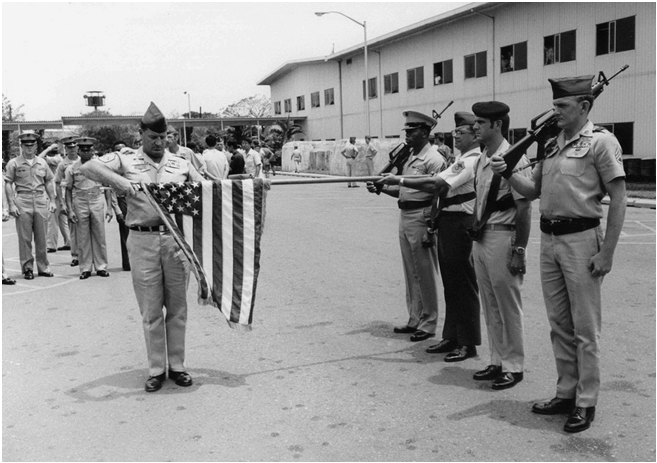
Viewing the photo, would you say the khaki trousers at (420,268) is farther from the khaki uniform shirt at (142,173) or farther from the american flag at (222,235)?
the khaki uniform shirt at (142,173)

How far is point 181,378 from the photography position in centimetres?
564

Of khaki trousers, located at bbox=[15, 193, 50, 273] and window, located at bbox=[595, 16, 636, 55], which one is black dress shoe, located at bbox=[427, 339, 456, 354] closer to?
khaki trousers, located at bbox=[15, 193, 50, 273]

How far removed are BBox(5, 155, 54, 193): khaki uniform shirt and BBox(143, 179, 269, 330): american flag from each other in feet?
20.7

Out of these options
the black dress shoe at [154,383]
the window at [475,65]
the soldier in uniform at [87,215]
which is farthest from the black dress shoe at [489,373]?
the window at [475,65]

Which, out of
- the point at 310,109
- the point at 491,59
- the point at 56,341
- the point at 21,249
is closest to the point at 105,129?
the point at 310,109

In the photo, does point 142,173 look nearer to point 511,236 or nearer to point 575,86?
point 511,236

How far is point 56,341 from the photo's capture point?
699 cm

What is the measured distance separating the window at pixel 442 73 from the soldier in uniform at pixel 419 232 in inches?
1184

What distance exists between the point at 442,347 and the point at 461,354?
0.83 ft

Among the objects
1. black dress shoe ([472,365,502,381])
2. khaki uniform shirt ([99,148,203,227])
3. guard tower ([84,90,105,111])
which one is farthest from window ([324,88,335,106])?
black dress shoe ([472,365,502,381])

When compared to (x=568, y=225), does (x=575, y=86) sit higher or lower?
higher

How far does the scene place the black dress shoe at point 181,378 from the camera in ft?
18.4

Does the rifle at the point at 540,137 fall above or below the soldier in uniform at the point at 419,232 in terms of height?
above

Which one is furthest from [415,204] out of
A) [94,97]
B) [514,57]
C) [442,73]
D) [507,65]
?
[94,97]
